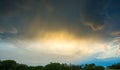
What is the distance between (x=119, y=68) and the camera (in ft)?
627

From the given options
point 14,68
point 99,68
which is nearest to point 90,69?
point 99,68

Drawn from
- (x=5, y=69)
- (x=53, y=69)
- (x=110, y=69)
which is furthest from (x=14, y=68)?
(x=110, y=69)

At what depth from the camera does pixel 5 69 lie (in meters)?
196

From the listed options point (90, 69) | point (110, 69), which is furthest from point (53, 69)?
point (110, 69)

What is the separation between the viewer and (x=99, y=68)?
194 m

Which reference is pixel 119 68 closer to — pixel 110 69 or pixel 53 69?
pixel 110 69

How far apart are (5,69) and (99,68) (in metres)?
80.4

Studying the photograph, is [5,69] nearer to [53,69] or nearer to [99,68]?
[53,69]

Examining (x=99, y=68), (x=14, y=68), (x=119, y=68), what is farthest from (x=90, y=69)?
(x=14, y=68)

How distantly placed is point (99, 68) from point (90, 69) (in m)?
9.06

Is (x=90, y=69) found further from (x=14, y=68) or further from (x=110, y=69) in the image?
(x=14, y=68)

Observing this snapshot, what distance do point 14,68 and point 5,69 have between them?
25.3 feet

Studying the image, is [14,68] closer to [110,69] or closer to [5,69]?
[5,69]

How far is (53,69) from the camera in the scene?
653 feet
